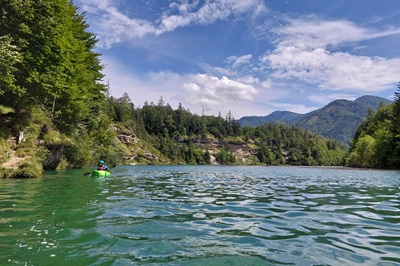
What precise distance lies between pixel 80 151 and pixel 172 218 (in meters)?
43.0

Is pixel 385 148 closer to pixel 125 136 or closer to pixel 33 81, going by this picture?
pixel 33 81

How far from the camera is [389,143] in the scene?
78.5 m

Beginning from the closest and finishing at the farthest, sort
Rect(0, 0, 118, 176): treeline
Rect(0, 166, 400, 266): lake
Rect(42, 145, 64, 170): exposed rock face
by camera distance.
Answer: Rect(0, 166, 400, 266): lake → Rect(0, 0, 118, 176): treeline → Rect(42, 145, 64, 170): exposed rock face

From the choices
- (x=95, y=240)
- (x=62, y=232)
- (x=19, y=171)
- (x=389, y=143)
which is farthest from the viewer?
(x=389, y=143)

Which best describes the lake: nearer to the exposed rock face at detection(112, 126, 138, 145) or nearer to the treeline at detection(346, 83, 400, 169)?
the treeline at detection(346, 83, 400, 169)

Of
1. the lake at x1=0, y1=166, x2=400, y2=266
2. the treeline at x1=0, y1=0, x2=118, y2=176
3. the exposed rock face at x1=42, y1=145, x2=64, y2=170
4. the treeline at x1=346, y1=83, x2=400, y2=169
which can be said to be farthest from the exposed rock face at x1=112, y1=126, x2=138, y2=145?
the lake at x1=0, y1=166, x2=400, y2=266

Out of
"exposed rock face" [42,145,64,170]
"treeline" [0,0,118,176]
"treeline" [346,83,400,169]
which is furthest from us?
"treeline" [346,83,400,169]

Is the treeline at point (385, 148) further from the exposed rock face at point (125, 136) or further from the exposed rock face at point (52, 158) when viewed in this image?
the exposed rock face at point (125, 136)

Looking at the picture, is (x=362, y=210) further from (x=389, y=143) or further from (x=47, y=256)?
(x=389, y=143)

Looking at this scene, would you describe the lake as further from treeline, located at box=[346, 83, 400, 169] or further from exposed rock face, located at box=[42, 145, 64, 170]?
treeline, located at box=[346, 83, 400, 169]

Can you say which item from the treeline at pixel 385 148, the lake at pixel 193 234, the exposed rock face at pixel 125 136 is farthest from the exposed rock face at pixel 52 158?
the exposed rock face at pixel 125 136

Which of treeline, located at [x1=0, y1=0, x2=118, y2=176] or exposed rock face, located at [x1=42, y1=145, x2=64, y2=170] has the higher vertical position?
treeline, located at [x1=0, y1=0, x2=118, y2=176]

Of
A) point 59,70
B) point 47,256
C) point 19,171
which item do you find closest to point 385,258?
point 47,256

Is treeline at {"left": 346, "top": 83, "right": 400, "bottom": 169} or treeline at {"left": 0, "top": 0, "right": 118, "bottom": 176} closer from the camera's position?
treeline at {"left": 0, "top": 0, "right": 118, "bottom": 176}
